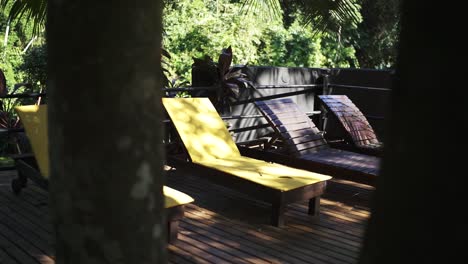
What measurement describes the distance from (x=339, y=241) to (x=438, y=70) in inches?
124

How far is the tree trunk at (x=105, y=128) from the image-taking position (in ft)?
3.10

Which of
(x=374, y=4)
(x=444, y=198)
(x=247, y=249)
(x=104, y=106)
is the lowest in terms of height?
(x=247, y=249)

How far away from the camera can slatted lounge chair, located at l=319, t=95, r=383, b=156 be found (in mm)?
6000

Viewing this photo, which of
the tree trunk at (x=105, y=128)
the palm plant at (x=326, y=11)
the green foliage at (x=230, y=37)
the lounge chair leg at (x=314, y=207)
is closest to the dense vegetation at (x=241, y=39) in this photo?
the green foliage at (x=230, y=37)

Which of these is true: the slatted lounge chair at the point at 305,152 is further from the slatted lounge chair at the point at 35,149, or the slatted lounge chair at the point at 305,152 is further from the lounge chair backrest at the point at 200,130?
the slatted lounge chair at the point at 35,149

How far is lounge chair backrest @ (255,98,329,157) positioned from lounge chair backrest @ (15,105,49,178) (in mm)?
2324

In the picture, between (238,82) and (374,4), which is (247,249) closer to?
(238,82)

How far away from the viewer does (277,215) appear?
4059 millimetres

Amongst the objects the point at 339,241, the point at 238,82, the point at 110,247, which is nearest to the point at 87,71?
the point at 110,247

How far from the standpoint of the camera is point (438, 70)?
856mm

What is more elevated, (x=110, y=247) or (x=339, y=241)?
(x=110, y=247)

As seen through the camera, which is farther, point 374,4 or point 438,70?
point 374,4

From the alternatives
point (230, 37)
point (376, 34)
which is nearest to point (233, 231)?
point (230, 37)

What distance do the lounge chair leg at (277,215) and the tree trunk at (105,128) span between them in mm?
3032
